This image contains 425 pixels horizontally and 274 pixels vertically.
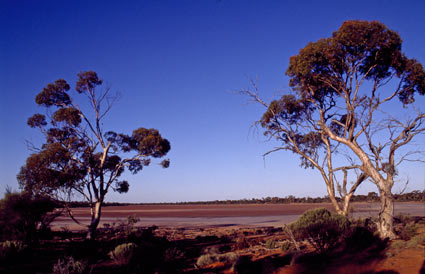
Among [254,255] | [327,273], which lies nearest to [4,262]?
[254,255]

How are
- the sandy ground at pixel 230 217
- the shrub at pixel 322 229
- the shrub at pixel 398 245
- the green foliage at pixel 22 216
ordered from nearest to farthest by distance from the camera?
the shrub at pixel 398 245 < the shrub at pixel 322 229 < the green foliage at pixel 22 216 < the sandy ground at pixel 230 217

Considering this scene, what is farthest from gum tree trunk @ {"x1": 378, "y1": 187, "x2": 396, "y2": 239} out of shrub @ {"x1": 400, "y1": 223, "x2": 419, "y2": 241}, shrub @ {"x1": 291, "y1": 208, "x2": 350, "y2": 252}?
shrub @ {"x1": 291, "y1": 208, "x2": 350, "y2": 252}

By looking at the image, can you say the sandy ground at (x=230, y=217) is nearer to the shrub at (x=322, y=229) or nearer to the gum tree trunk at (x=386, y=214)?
the gum tree trunk at (x=386, y=214)

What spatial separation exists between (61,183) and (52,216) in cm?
143

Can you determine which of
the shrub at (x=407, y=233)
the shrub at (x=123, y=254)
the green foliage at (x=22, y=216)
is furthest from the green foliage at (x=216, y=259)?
the green foliage at (x=22, y=216)

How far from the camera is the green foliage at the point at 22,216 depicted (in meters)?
11.3

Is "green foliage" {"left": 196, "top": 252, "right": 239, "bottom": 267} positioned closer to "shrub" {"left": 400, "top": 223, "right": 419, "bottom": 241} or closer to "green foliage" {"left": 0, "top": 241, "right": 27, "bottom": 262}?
"shrub" {"left": 400, "top": 223, "right": 419, "bottom": 241}

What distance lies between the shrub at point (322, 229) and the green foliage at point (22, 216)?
396 inches

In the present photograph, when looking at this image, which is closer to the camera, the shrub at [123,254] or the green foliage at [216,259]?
the green foliage at [216,259]

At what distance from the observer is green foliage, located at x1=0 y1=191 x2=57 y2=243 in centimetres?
1128

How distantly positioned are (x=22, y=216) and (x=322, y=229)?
434 inches

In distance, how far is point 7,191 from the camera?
39.3 ft

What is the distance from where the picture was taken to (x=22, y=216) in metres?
11.6

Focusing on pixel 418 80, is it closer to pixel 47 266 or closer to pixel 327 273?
pixel 327 273
